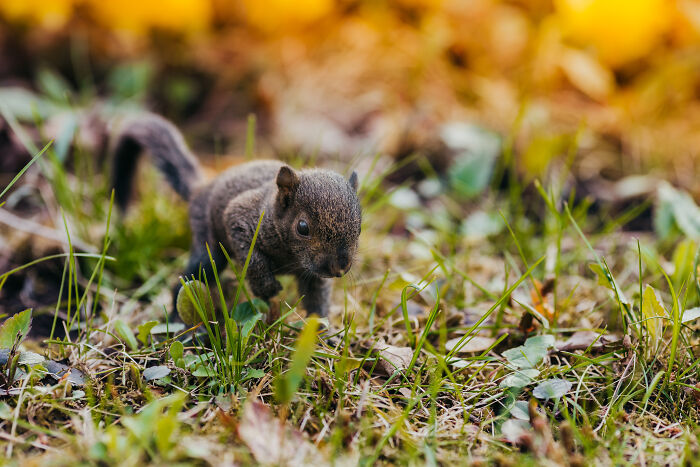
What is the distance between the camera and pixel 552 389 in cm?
211

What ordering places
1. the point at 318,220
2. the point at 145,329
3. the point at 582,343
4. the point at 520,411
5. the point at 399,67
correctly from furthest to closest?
the point at 399,67 → the point at 582,343 → the point at 318,220 → the point at 145,329 → the point at 520,411

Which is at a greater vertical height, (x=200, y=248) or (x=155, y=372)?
(x=200, y=248)

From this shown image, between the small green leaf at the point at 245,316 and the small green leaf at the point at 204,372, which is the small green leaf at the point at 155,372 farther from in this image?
the small green leaf at the point at 245,316

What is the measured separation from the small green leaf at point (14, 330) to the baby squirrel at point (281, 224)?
64 cm

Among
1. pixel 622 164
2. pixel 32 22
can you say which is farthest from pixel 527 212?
pixel 32 22

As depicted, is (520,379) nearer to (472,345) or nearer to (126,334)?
(472,345)

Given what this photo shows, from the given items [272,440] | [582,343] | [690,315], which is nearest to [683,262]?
[690,315]

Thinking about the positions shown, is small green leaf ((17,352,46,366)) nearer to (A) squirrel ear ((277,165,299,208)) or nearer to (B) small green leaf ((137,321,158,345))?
(B) small green leaf ((137,321,158,345))

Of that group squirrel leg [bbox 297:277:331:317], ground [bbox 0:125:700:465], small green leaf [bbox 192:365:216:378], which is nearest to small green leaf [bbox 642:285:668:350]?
ground [bbox 0:125:700:465]

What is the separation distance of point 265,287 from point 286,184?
45 centimetres

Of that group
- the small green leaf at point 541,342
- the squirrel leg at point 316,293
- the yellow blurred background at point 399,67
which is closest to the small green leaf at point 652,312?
the small green leaf at point 541,342

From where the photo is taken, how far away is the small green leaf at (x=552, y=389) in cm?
209

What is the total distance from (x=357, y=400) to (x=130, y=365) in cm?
82

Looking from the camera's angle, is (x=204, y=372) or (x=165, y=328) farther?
(x=165, y=328)
